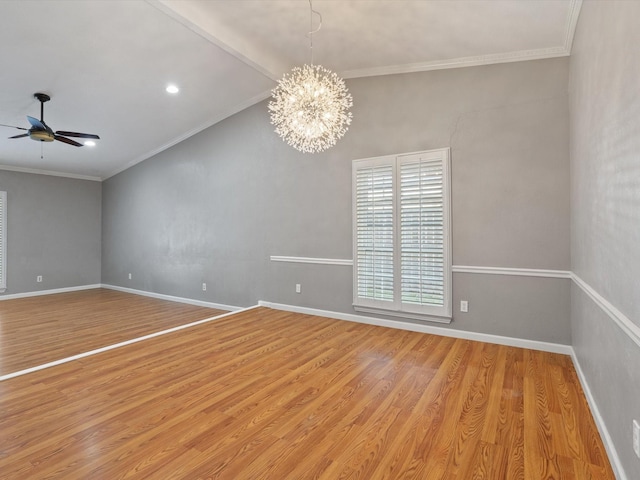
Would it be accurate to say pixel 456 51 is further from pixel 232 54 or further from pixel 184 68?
pixel 184 68

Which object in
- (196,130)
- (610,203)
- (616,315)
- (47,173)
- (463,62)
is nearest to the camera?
(616,315)

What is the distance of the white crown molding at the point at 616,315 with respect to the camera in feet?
4.82

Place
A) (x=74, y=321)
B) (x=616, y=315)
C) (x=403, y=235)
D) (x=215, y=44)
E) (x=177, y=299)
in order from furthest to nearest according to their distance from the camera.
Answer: (x=177, y=299) → (x=74, y=321) → (x=403, y=235) → (x=215, y=44) → (x=616, y=315)

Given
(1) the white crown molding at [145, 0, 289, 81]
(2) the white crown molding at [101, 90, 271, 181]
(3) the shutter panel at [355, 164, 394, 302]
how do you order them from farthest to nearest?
(2) the white crown molding at [101, 90, 271, 181] → (3) the shutter panel at [355, 164, 394, 302] → (1) the white crown molding at [145, 0, 289, 81]

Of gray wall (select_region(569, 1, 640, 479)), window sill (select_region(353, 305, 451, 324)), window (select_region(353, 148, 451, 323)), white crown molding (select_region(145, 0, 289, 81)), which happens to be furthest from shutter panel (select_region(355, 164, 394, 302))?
gray wall (select_region(569, 1, 640, 479))

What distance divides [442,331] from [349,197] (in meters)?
2.18

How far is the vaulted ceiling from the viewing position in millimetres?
3168

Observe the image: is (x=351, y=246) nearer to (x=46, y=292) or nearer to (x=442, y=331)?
(x=442, y=331)

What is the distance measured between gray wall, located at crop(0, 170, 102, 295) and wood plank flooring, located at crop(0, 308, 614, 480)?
20.8 feet

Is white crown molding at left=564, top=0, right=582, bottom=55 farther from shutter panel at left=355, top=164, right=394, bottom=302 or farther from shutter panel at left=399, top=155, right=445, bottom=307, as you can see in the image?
shutter panel at left=355, top=164, right=394, bottom=302

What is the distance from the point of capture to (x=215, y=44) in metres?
4.05

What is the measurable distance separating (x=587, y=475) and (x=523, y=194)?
105 inches

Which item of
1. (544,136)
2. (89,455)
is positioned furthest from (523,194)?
(89,455)

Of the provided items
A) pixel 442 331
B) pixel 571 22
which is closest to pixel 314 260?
pixel 442 331
